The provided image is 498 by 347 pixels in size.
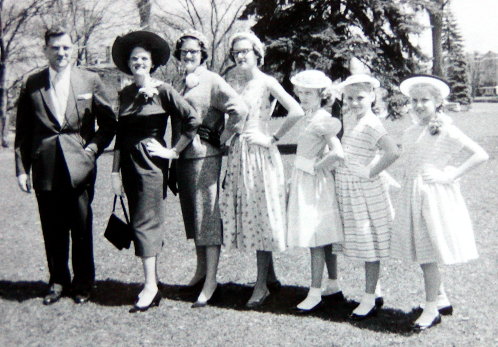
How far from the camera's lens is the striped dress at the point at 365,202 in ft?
14.3

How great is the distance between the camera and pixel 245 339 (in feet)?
13.4

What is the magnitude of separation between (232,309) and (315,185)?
124 cm

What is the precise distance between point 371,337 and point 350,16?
1527 cm

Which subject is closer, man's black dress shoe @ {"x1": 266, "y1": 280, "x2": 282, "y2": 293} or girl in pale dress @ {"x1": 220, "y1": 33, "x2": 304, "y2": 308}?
girl in pale dress @ {"x1": 220, "y1": 33, "x2": 304, "y2": 308}

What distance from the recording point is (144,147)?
4.63 meters

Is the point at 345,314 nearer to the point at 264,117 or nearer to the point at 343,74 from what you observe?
the point at 264,117

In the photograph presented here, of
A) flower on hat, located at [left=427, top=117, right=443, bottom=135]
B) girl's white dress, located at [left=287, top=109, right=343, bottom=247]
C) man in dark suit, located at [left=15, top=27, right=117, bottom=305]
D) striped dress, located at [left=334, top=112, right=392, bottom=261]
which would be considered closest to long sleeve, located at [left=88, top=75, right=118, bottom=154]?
man in dark suit, located at [left=15, top=27, right=117, bottom=305]

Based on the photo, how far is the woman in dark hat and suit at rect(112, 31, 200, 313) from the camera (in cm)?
458

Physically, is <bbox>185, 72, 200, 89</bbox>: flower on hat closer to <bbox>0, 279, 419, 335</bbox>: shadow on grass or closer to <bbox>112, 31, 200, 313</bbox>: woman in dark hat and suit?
<bbox>112, 31, 200, 313</bbox>: woman in dark hat and suit

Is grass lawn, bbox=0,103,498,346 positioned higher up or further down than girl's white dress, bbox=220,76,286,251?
further down

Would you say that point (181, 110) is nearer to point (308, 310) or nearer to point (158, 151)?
point (158, 151)

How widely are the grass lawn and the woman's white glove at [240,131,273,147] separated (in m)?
1.37

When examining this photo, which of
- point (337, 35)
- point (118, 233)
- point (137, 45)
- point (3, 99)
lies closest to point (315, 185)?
point (118, 233)

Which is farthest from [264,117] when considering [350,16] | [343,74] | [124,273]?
[350,16]
